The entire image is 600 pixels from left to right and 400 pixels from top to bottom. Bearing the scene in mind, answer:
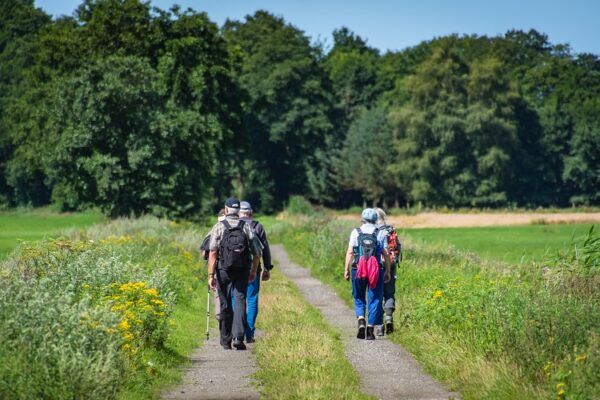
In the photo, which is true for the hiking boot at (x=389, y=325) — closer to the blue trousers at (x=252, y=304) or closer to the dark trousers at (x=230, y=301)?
the blue trousers at (x=252, y=304)

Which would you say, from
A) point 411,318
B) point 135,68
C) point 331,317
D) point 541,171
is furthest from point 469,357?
point 541,171

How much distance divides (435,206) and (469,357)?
79.6m

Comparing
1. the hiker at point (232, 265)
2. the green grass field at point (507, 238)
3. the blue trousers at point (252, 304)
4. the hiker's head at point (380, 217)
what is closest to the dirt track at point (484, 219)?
the green grass field at point (507, 238)

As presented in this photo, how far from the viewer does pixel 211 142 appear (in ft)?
184

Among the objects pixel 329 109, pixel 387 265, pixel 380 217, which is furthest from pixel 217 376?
pixel 329 109

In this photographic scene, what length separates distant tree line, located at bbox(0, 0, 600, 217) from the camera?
196 ft

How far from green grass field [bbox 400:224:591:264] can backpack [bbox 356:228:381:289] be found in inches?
870

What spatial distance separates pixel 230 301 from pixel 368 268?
2.12 meters

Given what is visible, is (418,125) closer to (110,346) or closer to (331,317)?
(331,317)

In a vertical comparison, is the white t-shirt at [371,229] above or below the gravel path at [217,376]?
above

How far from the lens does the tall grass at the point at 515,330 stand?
9969mm

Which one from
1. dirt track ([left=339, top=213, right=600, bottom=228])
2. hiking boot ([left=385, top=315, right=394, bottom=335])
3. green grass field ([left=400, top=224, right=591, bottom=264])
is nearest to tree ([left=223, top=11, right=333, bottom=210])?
dirt track ([left=339, top=213, right=600, bottom=228])

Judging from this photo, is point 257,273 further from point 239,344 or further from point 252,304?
point 239,344

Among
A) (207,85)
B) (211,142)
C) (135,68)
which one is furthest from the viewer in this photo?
(207,85)
